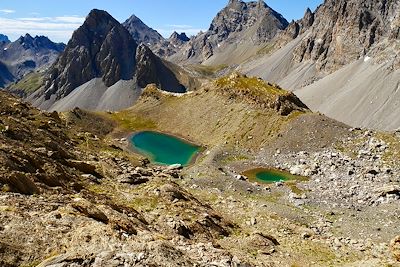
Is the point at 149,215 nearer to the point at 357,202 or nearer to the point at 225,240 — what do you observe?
the point at 225,240

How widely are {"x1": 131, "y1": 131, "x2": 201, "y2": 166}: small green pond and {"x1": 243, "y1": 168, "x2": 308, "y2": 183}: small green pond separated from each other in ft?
59.8

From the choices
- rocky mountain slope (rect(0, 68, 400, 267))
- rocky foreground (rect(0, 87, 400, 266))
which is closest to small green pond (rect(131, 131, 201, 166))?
rocky mountain slope (rect(0, 68, 400, 267))

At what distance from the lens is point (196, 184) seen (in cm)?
6362

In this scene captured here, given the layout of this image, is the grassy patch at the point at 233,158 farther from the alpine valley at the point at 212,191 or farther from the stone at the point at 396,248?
the stone at the point at 396,248

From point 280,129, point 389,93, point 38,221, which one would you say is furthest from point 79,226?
point 389,93

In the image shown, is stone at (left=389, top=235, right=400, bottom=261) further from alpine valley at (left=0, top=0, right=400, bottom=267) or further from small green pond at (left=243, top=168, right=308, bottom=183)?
small green pond at (left=243, top=168, right=308, bottom=183)

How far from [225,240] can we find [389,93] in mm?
143285

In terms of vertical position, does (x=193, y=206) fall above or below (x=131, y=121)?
below

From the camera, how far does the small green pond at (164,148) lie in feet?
326

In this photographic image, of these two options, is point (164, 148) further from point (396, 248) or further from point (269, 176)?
point (396, 248)

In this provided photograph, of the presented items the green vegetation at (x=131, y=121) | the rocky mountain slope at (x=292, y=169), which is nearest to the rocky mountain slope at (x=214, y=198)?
the rocky mountain slope at (x=292, y=169)

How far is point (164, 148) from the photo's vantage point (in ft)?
376

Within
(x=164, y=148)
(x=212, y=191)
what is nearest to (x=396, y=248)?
(x=212, y=191)

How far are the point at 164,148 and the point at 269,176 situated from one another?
4129 cm
